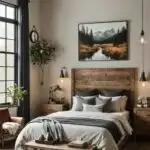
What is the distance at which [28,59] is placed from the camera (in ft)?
24.7

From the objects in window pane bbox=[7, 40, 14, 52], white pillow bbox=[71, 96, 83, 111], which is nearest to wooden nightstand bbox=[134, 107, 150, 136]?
white pillow bbox=[71, 96, 83, 111]

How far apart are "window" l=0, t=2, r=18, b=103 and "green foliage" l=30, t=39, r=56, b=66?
0.51 m

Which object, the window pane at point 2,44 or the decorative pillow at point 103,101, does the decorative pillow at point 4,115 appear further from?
the decorative pillow at point 103,101

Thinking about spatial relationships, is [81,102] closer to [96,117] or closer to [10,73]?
[96,117]

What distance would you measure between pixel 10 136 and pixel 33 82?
7.34 feet

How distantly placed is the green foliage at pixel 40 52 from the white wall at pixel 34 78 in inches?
9.7

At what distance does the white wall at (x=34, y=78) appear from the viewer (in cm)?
784

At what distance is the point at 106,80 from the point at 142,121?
56.0 inches

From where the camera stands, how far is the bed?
5027 millimetres

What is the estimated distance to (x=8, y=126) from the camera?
586 cm

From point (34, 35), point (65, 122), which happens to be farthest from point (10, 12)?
point (65, 122)

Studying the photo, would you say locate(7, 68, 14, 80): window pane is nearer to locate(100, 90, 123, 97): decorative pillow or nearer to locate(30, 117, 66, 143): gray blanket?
locate(30, 117, 66, 143): gray blanket

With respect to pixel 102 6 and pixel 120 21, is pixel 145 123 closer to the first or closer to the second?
pixel 120 21

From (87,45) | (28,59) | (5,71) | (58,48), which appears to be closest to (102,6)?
(87,45)
